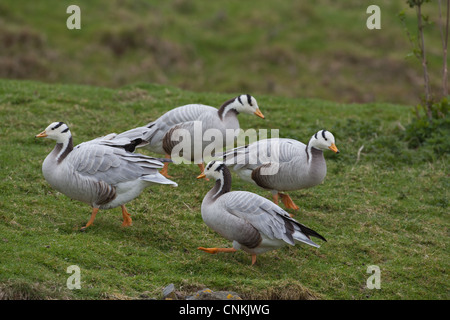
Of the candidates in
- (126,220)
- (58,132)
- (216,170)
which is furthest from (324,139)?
(58,132)

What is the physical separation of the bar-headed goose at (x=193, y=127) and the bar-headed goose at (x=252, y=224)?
2143mm

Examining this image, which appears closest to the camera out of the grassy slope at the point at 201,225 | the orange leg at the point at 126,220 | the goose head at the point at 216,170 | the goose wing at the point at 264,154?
the grassy slope at the point at 201,225

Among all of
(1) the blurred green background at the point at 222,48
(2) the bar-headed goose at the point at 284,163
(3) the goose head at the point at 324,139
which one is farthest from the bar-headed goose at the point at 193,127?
(1) the blurred green background at the point at 222,48

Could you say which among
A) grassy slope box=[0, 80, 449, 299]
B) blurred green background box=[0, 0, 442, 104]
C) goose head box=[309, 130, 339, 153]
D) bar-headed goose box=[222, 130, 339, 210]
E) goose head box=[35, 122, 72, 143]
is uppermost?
blurred green background box=[0, 0, 442, 104]

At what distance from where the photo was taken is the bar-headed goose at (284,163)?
8750 mm

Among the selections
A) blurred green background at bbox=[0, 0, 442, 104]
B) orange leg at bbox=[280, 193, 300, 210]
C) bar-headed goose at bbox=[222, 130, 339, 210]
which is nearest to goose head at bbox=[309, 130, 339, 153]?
bar-headed goose at bbox=[222, 130, 339, 210]

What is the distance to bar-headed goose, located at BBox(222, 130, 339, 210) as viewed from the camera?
875cm

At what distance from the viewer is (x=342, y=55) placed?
21.2 meters

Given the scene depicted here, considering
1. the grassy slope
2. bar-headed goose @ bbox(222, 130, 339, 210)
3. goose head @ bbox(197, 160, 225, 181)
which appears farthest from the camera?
bar-headed goose @ bbox(222, 130, 339, 210)

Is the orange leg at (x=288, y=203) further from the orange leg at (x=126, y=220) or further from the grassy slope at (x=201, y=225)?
the orange leg at (x=126, y=220)

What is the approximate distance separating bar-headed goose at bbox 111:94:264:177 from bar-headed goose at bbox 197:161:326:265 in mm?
2143

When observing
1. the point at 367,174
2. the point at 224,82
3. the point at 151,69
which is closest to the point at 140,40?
the point at 151,69

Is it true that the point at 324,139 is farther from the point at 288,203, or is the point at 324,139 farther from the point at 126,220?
the point at 126,220

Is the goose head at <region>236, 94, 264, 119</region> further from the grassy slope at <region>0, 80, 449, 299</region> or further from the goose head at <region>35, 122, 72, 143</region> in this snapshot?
the goose head at <region>35, 122, 72, 143</region>
